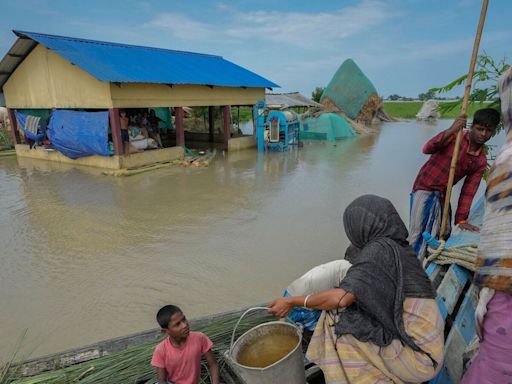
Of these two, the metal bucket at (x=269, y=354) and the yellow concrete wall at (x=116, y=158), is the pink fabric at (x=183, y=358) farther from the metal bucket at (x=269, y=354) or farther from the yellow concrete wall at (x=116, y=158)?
the yellow concrete wall at (x=116, y=158)

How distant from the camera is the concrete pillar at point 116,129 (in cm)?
980

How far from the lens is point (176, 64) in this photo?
12945 millimetres

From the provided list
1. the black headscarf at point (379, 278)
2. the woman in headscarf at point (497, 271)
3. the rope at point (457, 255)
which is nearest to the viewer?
the woman in headscarf at point (497, 271)

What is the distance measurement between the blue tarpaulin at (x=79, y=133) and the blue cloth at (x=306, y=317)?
361 inches

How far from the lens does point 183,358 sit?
201 centimetres

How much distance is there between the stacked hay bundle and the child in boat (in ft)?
86.1

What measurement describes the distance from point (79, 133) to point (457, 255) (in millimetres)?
10573

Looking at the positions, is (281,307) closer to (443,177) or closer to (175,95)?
(443,177)

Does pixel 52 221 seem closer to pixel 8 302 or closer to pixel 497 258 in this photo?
pixel 8 302

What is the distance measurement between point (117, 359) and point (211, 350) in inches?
23.8

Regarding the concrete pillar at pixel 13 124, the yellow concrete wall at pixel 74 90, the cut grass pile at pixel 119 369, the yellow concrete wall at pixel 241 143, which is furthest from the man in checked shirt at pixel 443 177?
the concrete pillar at pixel 13 124

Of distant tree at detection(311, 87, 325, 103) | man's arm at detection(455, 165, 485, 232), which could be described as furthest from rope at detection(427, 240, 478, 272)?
distant tree at detection(311, 87, 325, 103)

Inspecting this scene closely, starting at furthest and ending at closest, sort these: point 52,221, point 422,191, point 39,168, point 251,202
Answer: point 39,168 < point 251,202 < point 52,221 < point 422,191

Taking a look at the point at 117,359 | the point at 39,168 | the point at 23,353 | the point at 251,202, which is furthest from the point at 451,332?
the point at 39,168
